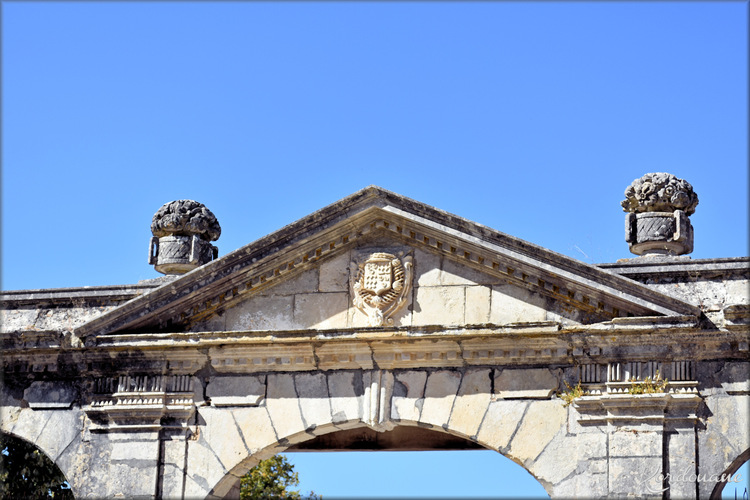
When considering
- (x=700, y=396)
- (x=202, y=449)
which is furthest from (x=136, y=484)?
(x=700, y=396)

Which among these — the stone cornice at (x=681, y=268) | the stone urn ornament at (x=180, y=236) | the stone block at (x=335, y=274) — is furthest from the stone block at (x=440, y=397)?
the stone urn ornament at (x=180, y=236)

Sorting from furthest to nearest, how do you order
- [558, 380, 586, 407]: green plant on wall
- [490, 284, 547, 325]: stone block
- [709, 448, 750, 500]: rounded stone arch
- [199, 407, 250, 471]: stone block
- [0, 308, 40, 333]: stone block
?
1. [0, 308, 40, 333]: stone block
2. [199, 407, 250, 471]: stone block
3. [490, 284, 547, 325]: stone block
4. [558, 380, 586, 407]: green plant on wall
5. [709, 448, 750, 500]: rounded stone arch

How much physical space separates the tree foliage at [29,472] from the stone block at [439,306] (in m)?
5.55

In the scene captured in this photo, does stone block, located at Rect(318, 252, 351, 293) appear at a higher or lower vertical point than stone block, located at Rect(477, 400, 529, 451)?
higher

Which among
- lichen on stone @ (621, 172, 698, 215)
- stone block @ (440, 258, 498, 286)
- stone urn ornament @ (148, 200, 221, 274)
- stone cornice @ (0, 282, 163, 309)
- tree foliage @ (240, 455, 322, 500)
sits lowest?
tree foliage @ (240, 455, 322, 500)

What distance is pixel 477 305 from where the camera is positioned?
12453 mm

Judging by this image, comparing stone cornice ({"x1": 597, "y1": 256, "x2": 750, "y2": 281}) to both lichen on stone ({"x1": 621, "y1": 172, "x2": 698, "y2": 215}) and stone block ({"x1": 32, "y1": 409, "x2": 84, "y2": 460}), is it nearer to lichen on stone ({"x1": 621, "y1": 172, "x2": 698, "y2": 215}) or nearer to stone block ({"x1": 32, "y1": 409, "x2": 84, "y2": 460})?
lichen on stone ({"x1": 621, "y1": 172, "x2": 698, "y2": 215})

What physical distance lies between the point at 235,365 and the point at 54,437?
6.56 ft

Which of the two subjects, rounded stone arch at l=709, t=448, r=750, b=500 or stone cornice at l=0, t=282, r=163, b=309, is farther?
stone cornice at l=0, t=282, r=163, b=309

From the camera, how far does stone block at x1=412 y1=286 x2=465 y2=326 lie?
12.5 meters

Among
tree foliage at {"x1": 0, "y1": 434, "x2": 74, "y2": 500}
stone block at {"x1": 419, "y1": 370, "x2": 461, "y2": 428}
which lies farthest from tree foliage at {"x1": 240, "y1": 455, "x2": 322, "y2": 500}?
stone block at {"x1": 419, "y1": 370, "x2": 461, "y2": 428}

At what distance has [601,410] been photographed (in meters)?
11.9

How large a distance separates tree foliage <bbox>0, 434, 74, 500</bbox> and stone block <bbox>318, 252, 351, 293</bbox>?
4841 millimetres

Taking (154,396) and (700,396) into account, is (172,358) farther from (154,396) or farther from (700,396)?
(700,396)
